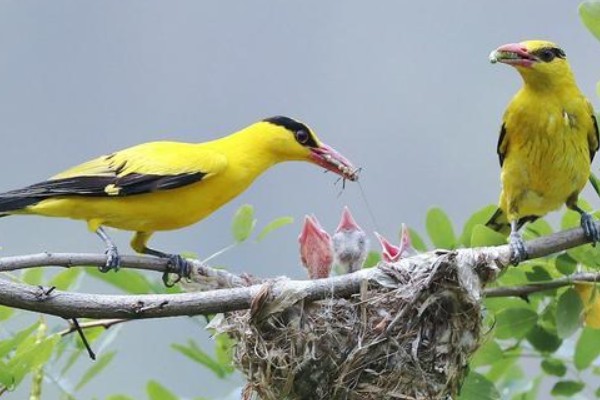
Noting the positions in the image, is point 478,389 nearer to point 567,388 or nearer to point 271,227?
point 567,388

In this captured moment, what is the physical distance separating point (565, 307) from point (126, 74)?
1343 centimetres

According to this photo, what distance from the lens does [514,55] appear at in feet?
16.4

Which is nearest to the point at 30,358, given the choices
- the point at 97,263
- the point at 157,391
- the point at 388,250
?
the point at 97,263

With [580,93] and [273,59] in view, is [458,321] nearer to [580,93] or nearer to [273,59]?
[580,93]

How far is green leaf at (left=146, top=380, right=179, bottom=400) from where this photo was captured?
4492 mm

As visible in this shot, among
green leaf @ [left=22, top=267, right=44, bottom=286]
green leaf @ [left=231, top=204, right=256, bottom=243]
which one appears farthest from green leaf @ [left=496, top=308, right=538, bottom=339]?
green leaf @ [left=22, top=267, right=44, bottom=286]

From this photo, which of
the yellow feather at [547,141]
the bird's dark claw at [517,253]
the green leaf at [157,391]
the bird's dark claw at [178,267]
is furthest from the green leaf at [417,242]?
the green leaf at [157,391]

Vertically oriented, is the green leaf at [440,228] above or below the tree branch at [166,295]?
below

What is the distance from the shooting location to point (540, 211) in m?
5.25

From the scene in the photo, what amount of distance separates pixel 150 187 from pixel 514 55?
152 centimetres

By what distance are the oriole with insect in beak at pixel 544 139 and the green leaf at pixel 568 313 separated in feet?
2.13

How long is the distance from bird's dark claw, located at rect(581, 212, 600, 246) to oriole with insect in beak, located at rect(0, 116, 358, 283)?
864 millimetres

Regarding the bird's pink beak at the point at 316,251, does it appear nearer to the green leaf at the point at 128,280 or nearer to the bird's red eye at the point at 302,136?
the bird's red eye at the point at 302,136

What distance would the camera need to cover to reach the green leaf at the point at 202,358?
Answer: 15.2 ft
